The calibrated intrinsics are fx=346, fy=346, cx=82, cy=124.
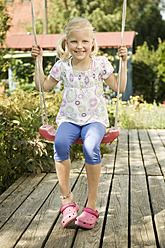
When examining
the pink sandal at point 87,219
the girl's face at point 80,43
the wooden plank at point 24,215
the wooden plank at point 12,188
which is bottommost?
the wooden plank at point 12,188

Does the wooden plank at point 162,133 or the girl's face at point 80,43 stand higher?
the girl's face at point 80,43

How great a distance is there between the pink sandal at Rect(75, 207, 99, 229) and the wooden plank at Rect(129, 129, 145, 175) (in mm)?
1442

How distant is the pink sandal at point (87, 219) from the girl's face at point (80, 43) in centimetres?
112

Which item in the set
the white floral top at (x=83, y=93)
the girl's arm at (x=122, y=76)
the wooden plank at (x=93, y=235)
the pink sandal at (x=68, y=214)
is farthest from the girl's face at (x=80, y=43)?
the wooden plank at (x=93, y=235)

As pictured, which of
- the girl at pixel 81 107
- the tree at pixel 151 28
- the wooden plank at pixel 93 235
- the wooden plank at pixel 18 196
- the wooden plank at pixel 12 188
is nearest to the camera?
the wooden plank at pixel 93 235

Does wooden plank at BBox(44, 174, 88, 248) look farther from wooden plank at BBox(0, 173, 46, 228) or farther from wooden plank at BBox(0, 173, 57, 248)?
wooden plank at BBox(0, 173, 46, 228)

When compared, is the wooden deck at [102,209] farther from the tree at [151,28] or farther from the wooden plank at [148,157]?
the tree at [151,28]

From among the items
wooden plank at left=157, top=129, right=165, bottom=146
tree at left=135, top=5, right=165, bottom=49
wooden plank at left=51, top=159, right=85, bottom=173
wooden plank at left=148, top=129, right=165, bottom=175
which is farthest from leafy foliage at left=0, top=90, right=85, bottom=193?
tree at left=135, top=5, right=165, bottom=49

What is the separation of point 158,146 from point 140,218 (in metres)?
2.83

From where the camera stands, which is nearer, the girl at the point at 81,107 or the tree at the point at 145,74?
the girl at the point at 81,107

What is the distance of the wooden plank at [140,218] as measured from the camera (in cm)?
219

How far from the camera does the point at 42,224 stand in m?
2.47

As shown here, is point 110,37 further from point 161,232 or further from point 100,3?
point 100,3

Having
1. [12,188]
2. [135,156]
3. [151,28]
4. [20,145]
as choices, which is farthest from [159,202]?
[151,28]
